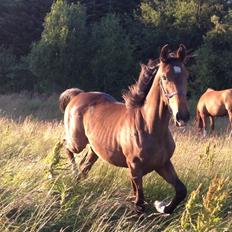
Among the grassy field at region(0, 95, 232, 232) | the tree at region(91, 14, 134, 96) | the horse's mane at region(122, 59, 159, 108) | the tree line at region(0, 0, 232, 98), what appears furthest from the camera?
the tree at region(91, 14, 134, 96)

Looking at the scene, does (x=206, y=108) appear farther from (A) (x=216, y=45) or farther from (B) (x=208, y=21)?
(B) (x=208, y=21)

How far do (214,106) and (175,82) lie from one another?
12.2 metres

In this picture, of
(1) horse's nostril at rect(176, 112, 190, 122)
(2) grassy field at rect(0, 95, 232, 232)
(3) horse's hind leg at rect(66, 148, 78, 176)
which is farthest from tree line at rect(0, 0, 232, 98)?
(1) horse's nostril at rect(176, 112, 190, 122)

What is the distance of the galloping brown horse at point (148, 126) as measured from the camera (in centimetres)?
473

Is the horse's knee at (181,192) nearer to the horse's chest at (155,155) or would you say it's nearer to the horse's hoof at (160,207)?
the horse's hoof at (160,207)

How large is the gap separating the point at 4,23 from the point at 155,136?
91.3 feet

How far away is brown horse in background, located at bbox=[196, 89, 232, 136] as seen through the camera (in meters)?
16.2

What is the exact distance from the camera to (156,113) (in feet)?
16.7

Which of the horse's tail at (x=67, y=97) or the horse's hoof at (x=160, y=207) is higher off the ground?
the horse's tail at (x=67, y=97)

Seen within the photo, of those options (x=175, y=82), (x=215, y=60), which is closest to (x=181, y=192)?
(x=175, y=82)

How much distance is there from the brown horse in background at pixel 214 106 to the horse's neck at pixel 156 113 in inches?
433

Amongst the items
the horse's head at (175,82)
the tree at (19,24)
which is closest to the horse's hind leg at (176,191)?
the horse's head at (175,82)

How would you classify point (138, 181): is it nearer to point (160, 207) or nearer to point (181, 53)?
point (160, 207)

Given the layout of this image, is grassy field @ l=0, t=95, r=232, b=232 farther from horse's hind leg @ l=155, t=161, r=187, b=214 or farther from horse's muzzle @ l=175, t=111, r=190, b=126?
horse's muzzle @ l=175, t=111, r=190, b=126
